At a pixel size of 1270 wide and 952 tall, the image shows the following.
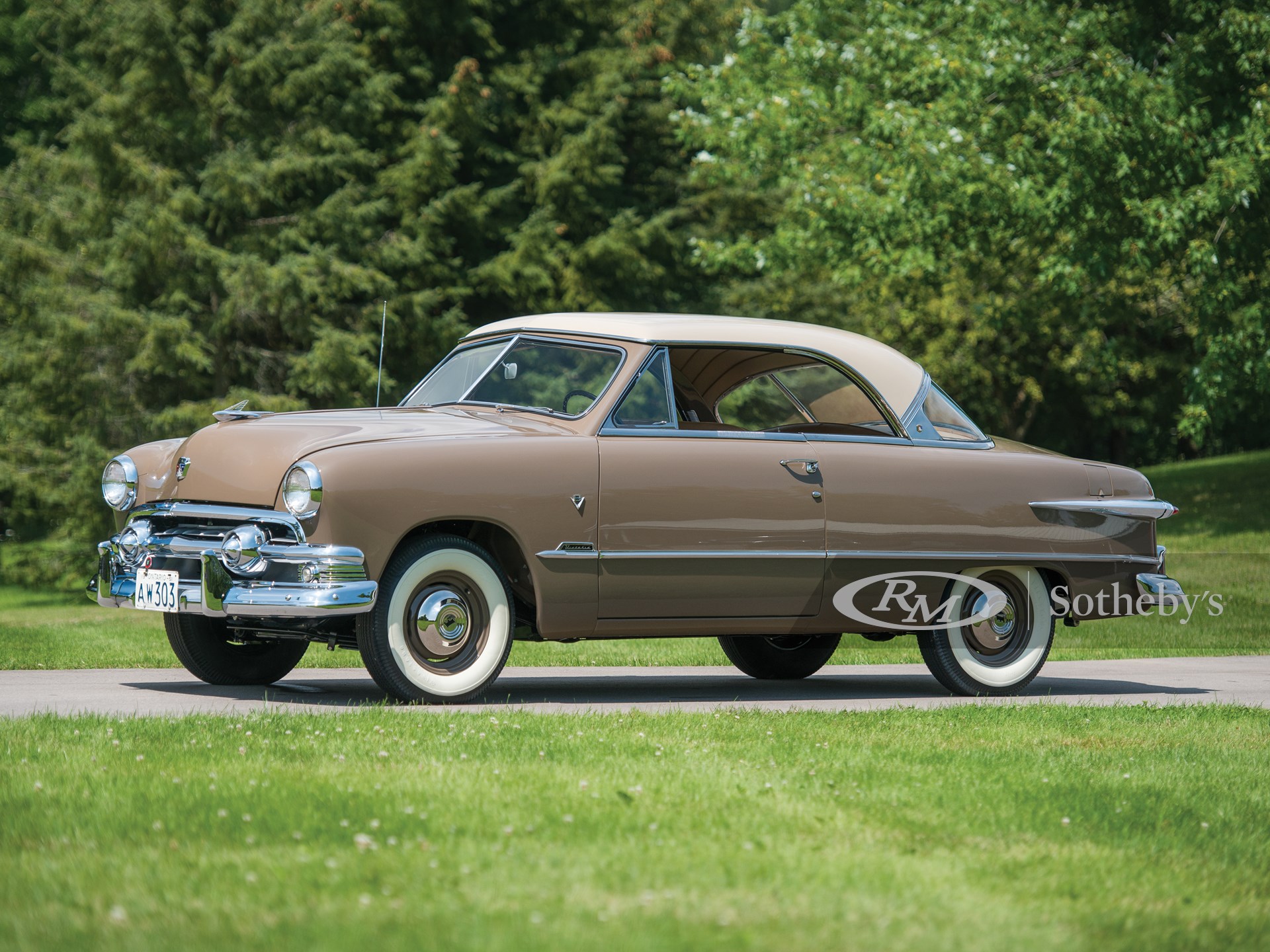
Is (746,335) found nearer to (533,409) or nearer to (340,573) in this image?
(533,409)

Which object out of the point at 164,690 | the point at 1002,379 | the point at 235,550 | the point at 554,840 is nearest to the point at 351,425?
the point at 235,550

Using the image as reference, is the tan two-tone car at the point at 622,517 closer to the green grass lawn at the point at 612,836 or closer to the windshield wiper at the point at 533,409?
the windshield wiper at the point at 533,409

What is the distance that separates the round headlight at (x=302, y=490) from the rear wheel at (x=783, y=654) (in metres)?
3.74

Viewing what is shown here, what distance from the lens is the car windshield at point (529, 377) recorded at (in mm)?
8492

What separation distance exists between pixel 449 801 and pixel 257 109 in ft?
76.1

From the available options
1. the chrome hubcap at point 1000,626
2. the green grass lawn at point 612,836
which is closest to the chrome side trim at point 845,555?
the chrome hubcap at point 1000,626

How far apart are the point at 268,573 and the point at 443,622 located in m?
0.90

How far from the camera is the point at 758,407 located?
9.27 m

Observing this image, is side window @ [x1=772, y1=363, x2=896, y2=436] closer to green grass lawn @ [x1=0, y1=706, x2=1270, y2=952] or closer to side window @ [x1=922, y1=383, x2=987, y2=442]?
side window @ [x1=922, y1=383, x2=987, y2=442]

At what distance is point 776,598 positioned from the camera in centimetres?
847

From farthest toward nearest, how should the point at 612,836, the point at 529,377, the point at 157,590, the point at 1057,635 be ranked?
the point at 1057,635 < the point at 529,377 < the point at 157,590 < the point at 612,836

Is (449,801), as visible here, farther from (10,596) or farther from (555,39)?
(555,39)
